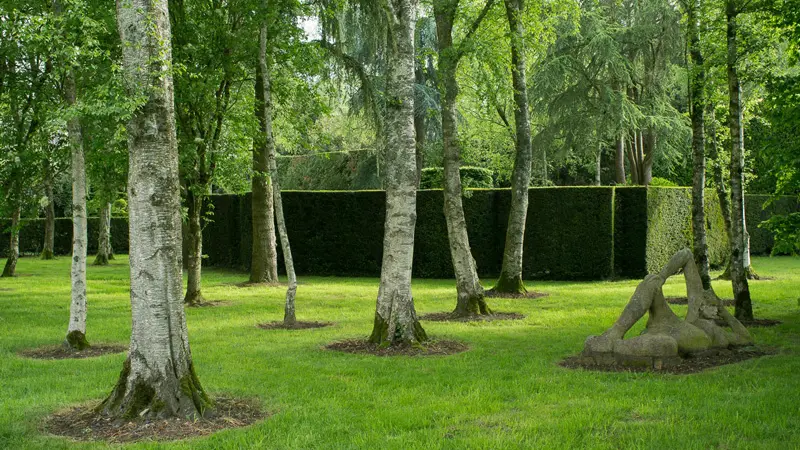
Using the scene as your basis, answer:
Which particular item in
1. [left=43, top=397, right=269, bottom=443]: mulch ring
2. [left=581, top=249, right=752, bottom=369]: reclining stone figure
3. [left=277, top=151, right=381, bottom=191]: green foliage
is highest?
[left=277, top=151, right=381, bottom=191]: green foliage

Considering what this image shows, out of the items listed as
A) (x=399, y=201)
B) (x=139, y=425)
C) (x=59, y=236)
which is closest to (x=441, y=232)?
(x=399, y=201)

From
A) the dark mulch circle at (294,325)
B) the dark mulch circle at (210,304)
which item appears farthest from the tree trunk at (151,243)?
the dark mulch circle at (210,304)

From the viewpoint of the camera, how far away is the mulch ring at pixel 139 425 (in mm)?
5871

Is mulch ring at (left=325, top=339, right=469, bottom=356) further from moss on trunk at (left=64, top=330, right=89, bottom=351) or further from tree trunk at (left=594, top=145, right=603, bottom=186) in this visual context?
tree trunk at (left=594, top=145, right=603, bottom=186)

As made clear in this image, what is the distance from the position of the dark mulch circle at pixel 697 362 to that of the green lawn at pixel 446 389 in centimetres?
20

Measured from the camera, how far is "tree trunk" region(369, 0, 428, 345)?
33.0 feet

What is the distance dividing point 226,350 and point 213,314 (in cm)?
412

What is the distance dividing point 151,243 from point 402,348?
175 inches

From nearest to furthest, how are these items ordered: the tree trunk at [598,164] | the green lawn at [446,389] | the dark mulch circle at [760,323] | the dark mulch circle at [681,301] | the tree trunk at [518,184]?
the green lawn at [446,389]
the dark mulch circle at [760,323]
the dark mulch circle at [681,301]
the tree trunk at [518,184]
the tree trunk at [598,164]

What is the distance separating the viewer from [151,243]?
622 cm

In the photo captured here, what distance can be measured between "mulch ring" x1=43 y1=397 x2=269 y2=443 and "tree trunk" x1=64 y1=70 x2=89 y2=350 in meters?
3.34

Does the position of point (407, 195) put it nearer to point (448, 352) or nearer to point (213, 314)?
point (448, 352)

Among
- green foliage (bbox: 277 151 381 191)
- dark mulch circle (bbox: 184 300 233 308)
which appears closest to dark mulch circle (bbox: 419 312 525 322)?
dark mulch circle (bbox: 184 300 233 308)

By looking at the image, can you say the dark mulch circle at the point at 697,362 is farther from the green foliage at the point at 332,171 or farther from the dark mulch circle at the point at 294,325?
the green foliage at the point at 332,171
